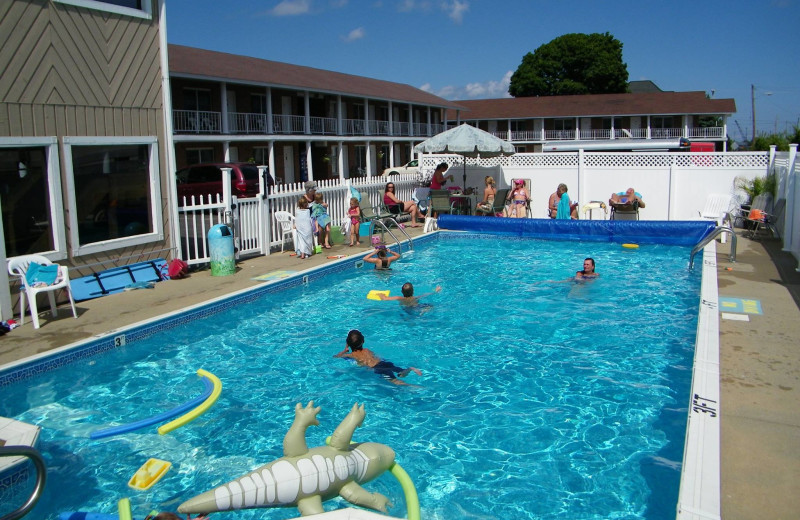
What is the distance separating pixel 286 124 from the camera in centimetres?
2956

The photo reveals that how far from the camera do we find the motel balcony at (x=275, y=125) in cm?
2491

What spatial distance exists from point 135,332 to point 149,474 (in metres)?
3.08

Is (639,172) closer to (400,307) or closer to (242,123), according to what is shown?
(400,307)

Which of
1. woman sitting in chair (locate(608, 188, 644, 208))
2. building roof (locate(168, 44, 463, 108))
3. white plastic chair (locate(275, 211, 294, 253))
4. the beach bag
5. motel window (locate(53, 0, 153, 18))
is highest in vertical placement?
building roof (locate(168, 44, 463, 108))

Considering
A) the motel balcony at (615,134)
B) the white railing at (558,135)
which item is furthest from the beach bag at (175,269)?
the white railing at (558,135)

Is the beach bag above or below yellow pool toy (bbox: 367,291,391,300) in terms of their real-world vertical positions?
above

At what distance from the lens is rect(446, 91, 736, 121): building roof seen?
140 ft

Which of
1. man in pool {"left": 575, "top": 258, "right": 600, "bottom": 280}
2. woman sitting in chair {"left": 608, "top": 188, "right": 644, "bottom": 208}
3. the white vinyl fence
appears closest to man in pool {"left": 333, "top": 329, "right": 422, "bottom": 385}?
man in pool {"left": 575, "top": 258, "right": 600, "bottom": 280}

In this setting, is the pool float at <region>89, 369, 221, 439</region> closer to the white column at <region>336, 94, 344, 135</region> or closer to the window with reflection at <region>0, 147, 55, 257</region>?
the window with reflection at <region>0, 147, 55, 257</region>

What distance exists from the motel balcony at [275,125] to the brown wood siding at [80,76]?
14075mm

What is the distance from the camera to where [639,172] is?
54.0ft

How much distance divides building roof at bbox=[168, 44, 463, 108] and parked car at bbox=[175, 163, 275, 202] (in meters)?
5.37

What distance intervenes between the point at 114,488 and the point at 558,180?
1506 centimetres

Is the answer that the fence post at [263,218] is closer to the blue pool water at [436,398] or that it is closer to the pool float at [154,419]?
the blue pool water at [436,398]
